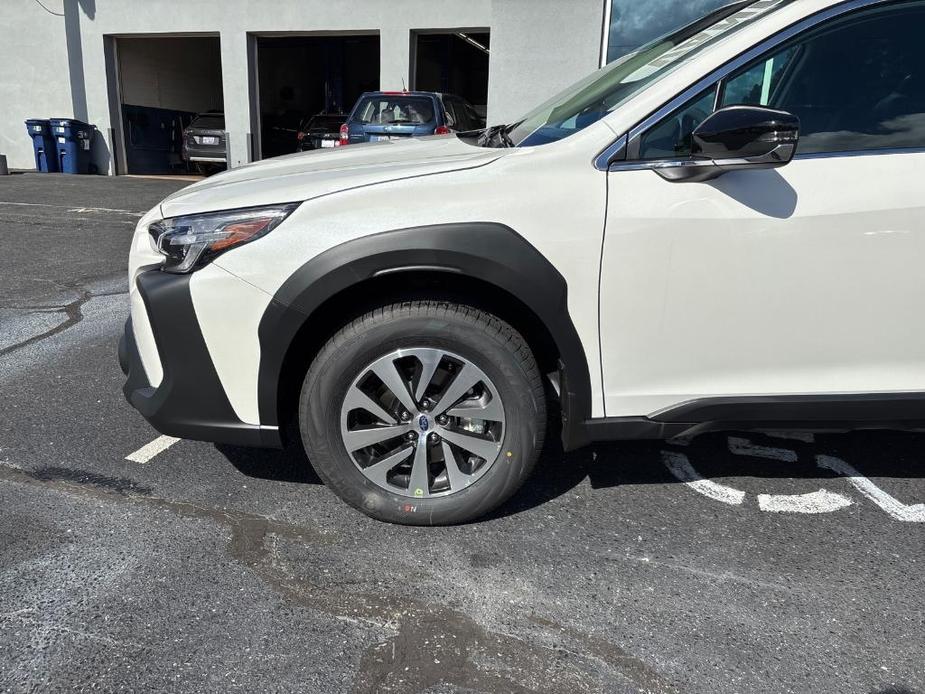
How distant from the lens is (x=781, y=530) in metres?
2.53

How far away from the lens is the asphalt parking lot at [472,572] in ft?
6.01

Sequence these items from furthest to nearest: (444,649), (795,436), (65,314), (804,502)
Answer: (65,314) → (795,436) → (804,502) → (444,649)

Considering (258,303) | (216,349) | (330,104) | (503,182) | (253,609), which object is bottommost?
(253,609)

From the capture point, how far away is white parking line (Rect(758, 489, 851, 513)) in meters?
2.66

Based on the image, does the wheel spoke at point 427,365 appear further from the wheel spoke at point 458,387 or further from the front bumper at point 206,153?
the front bumper at point 206,153

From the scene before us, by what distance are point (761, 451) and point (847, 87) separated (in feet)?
5.28

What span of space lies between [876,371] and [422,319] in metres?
1.54

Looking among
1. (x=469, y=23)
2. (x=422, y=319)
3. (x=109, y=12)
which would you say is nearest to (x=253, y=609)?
(x=422, y=319)

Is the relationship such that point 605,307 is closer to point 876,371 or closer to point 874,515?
point 876,371

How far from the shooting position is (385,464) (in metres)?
2.38

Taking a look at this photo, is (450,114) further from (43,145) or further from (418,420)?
(43,145)

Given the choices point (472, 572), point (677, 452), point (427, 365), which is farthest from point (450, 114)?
point (472, 572)

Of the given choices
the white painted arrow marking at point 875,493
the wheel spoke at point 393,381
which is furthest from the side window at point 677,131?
the white painted arrow marking at point 875,493

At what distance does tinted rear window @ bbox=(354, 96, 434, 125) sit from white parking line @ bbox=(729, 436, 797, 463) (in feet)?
28.7
